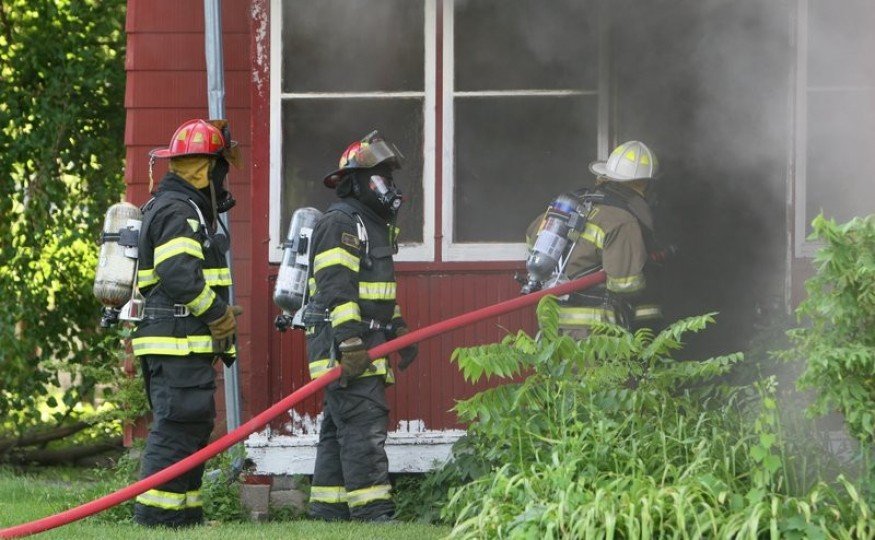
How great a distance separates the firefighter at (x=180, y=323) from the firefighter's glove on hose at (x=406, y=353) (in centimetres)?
87

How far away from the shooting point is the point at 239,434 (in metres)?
6.85

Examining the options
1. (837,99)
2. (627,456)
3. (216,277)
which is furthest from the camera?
(837,99)

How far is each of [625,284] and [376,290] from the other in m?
1.27

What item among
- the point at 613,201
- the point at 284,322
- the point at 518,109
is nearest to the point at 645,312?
the point at 613,201

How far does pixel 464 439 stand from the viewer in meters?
7.45

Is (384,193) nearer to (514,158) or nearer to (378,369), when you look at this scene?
(378,369)

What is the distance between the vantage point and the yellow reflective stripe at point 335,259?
7141 millimetres

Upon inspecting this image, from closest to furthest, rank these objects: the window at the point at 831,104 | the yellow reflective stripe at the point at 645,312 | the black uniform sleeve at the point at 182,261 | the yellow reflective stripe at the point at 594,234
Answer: the black uniform sleeve at the point at 182,261 < the yellow reflective stripe at the point at 594,234 < the yellow reflective stripe at the point at 645,312 < the window at the point at 831,104

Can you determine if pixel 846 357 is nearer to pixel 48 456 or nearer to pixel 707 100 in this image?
pixel 707 100

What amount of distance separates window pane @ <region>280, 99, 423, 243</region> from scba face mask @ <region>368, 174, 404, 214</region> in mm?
747

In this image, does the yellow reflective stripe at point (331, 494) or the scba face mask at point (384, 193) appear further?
the yellow reflective stripe at point (331, 494)

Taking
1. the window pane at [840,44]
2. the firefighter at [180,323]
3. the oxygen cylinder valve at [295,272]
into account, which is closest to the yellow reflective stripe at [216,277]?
the firefighter at [180,323]

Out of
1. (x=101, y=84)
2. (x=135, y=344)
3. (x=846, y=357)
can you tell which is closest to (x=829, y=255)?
(x=846, y=357)

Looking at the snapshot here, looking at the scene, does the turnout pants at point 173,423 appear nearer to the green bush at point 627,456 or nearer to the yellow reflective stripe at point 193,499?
the yellow reflective stripe at point 193,499
